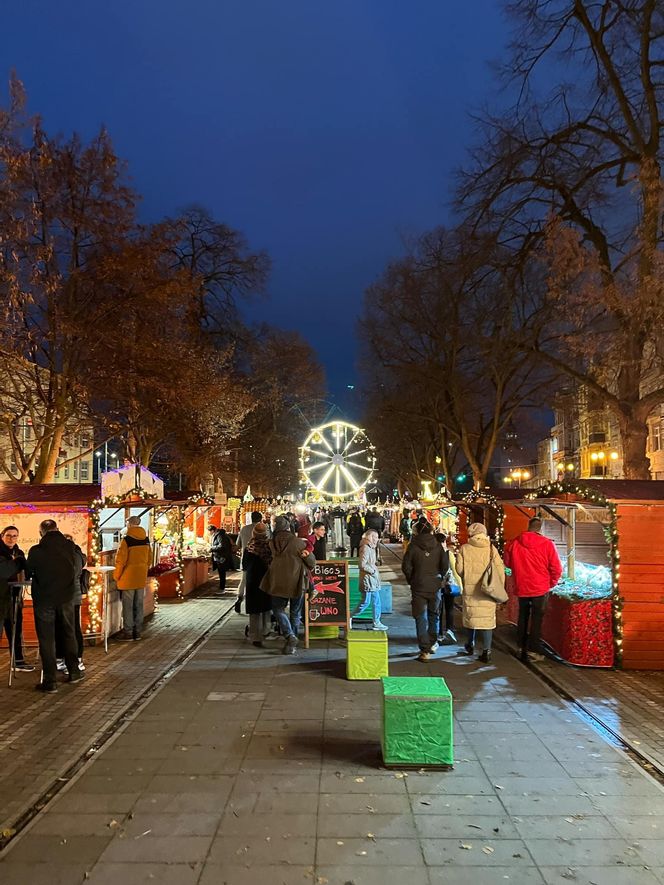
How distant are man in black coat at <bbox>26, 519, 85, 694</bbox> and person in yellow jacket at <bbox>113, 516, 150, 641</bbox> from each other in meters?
2.58

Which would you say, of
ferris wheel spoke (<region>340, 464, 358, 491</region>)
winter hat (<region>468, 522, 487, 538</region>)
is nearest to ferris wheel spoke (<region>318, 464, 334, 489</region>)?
ferris wheel spoke (<region>340, 464, 358, 491</region>)

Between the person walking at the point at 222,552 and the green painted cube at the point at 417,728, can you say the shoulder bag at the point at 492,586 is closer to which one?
the green painted cube at the point at 417,728

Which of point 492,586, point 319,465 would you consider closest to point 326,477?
point 319,465

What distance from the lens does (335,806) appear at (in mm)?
4559

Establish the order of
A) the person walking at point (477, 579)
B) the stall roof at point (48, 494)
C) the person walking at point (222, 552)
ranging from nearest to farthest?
1. the person walking at point (477, 579)
2. the stall roof at point (48, 494)
3. the person walking at point (222, 552)

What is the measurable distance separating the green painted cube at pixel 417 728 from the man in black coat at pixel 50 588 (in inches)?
162

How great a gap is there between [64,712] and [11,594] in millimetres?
2064

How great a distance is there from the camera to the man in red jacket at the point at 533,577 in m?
8.73

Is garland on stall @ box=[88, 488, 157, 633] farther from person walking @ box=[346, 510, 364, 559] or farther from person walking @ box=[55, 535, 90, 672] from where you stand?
person walking @ box=[346, 510, 364, 559]

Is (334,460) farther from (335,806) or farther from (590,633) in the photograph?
(335,806)

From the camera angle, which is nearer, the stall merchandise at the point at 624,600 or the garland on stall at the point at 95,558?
the stall merchandise at the point at 624,600

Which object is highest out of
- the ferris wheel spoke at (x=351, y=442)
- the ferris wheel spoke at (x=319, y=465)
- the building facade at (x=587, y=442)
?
the building facade at (x=587, y=442)

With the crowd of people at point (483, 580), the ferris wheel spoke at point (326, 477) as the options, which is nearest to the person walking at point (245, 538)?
the crowd of people at point (483, 580)

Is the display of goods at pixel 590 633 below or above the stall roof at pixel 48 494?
→ below
